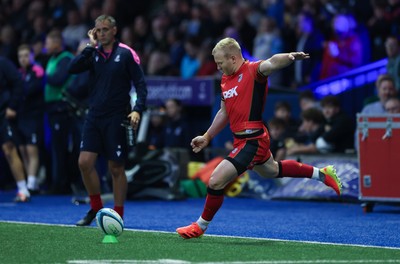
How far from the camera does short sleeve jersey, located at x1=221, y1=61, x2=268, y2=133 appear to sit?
32.0 ft

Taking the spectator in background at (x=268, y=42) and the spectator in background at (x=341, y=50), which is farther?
the spectator in background at (x=268, y=42)

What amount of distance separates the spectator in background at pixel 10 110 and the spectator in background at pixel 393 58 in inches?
214

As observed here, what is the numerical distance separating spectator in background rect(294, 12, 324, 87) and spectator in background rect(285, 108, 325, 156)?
2.25m

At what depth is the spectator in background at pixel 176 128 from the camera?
17.3 metres

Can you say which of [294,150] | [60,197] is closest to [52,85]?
[60,197]

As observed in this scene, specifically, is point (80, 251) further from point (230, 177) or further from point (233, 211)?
Result: point (233, 211)

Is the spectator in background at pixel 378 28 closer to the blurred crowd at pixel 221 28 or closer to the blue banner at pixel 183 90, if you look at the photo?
the blurred crowd at pixel 221 28

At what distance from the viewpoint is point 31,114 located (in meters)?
16.9

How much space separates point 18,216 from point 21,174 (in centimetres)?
275

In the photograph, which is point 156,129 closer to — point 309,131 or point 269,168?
point 309,131

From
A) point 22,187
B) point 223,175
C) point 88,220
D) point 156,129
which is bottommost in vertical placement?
point 22,187

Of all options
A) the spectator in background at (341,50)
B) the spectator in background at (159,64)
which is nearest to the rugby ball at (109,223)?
the spectator in background at (341,50)

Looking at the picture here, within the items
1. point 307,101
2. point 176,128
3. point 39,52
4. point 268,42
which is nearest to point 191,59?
point 268,42

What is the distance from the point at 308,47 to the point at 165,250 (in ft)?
32.0
